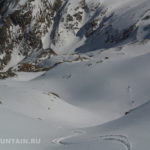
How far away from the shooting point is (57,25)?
14450 cm

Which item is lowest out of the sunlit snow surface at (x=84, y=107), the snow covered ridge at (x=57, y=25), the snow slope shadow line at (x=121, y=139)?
the snow slope shadow line at (x=121, y=139)

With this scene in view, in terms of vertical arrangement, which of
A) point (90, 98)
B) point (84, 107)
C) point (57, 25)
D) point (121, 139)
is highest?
point (57, 25)

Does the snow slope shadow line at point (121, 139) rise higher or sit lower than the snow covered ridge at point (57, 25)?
lower

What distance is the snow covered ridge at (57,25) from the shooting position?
415 feet

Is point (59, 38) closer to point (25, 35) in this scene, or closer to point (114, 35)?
point (25, 35)

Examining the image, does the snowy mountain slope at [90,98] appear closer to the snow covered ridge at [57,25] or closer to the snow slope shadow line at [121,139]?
the snow slope shadow line at [121,139]

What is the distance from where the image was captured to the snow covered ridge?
415ft

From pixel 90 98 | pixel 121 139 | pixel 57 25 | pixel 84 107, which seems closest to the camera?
pixel 121 139

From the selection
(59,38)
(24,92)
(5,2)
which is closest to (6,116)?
(24,92)

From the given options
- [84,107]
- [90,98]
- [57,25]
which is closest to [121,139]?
[84,107]

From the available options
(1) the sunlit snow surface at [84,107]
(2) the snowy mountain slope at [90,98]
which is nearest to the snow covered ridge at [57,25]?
(2) the snowy mountain slope at [90,98]

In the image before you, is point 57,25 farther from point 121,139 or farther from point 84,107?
point 121,139

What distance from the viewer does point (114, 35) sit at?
11719 cm

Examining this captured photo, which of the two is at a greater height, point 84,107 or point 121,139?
point 84,107
